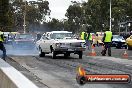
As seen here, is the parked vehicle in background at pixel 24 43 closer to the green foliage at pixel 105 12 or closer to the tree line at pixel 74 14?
the tree line at pixel 74 14

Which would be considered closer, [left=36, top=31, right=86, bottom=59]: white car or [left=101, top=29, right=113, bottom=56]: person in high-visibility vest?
[left=36, top=31, right=86, bottom=59]: white car

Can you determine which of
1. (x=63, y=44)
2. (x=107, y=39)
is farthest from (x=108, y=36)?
(x=63, y=44)

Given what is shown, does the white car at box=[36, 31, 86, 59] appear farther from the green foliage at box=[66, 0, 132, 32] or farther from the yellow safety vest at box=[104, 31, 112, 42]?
the green foliage at box=[66, 0, 132, 32]

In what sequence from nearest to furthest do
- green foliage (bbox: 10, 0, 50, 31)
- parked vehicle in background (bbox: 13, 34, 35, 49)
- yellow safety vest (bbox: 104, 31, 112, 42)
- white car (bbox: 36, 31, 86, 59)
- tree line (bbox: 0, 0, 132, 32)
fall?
white car (bbox: 36, 31, 86, 59) → yellow safety vest (bbox: 104, 31, 112, 42) → parked vehicle in background (bbox: 13, 34, 35, 49) → tree line (bbox: 0, 0, 132, 32) → green foliage (bbox: 10, 0, 50, 31)

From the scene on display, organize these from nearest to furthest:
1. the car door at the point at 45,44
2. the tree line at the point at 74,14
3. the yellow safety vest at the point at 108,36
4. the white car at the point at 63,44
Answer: the white car at the point at 63,44, the car door at the point at 45,44, the yellow safety vest at the point at 108,36, the tree line at the point at 74,14

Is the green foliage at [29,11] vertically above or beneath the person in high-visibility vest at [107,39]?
above

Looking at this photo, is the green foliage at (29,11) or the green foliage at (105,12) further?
the green foliage at (29,11)

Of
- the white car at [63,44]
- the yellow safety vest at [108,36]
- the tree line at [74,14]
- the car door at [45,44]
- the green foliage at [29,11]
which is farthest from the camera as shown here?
the green foliage at [29,11]

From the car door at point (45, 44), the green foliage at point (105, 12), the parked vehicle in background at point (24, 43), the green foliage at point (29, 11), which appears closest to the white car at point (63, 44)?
the car door at point (45, 44)

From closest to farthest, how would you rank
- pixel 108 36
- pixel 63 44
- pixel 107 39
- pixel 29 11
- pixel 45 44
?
pixel 63 44 < pixel 45 44 < pixel 108 36 < pixel 107 39 < pixel 29 11

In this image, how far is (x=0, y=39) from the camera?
2333 centimetres

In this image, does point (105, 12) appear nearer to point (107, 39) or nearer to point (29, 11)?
point (29, 11)

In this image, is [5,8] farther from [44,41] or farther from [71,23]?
[71,23]

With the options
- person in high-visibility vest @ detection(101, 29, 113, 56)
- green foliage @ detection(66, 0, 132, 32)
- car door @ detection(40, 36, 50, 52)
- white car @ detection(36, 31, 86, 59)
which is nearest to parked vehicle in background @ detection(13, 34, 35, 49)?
car door @ detection(40, 36, 50, 52)
